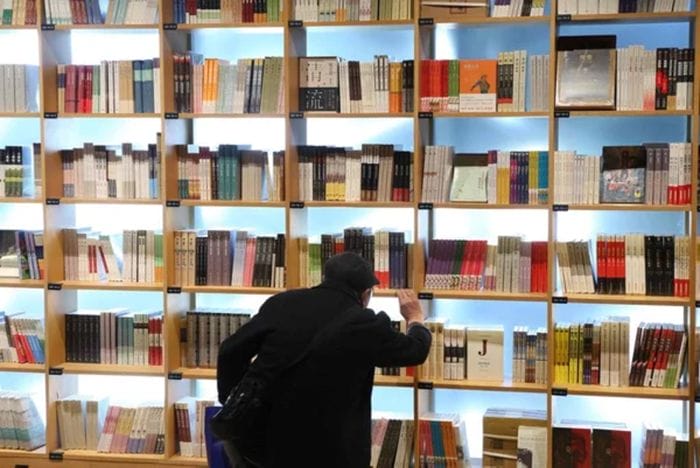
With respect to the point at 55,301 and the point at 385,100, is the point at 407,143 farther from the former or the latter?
the point at 55,301

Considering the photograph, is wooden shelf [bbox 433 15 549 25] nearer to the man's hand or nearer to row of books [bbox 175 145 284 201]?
row of books [bbox 175 145 284 201]

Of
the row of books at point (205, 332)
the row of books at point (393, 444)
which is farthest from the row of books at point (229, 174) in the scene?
the row of books at point (393, 444)

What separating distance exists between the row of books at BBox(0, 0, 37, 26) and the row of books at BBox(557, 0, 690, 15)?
274 centimetres

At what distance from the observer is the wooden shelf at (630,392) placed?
4.98m

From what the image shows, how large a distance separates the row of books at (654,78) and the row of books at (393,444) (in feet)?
6.32

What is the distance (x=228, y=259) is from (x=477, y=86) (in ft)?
5.15

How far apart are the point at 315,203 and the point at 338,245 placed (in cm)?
25

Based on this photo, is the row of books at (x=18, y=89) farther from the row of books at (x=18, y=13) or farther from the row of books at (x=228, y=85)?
the row of books at (x=228, y=85)

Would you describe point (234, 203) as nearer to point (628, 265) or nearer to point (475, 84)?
point (475, 84)

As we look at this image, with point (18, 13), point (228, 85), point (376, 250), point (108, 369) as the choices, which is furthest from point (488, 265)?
point (18, 13)

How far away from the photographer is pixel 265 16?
5.30m

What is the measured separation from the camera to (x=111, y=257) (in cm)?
560

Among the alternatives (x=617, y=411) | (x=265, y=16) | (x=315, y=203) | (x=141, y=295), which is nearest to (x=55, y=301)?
(x=141, y=295)

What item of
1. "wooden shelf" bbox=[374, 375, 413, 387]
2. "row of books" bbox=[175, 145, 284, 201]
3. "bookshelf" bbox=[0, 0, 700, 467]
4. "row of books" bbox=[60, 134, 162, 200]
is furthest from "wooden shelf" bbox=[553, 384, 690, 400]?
"row of books" bbox=[60, 134, 162, 200]
